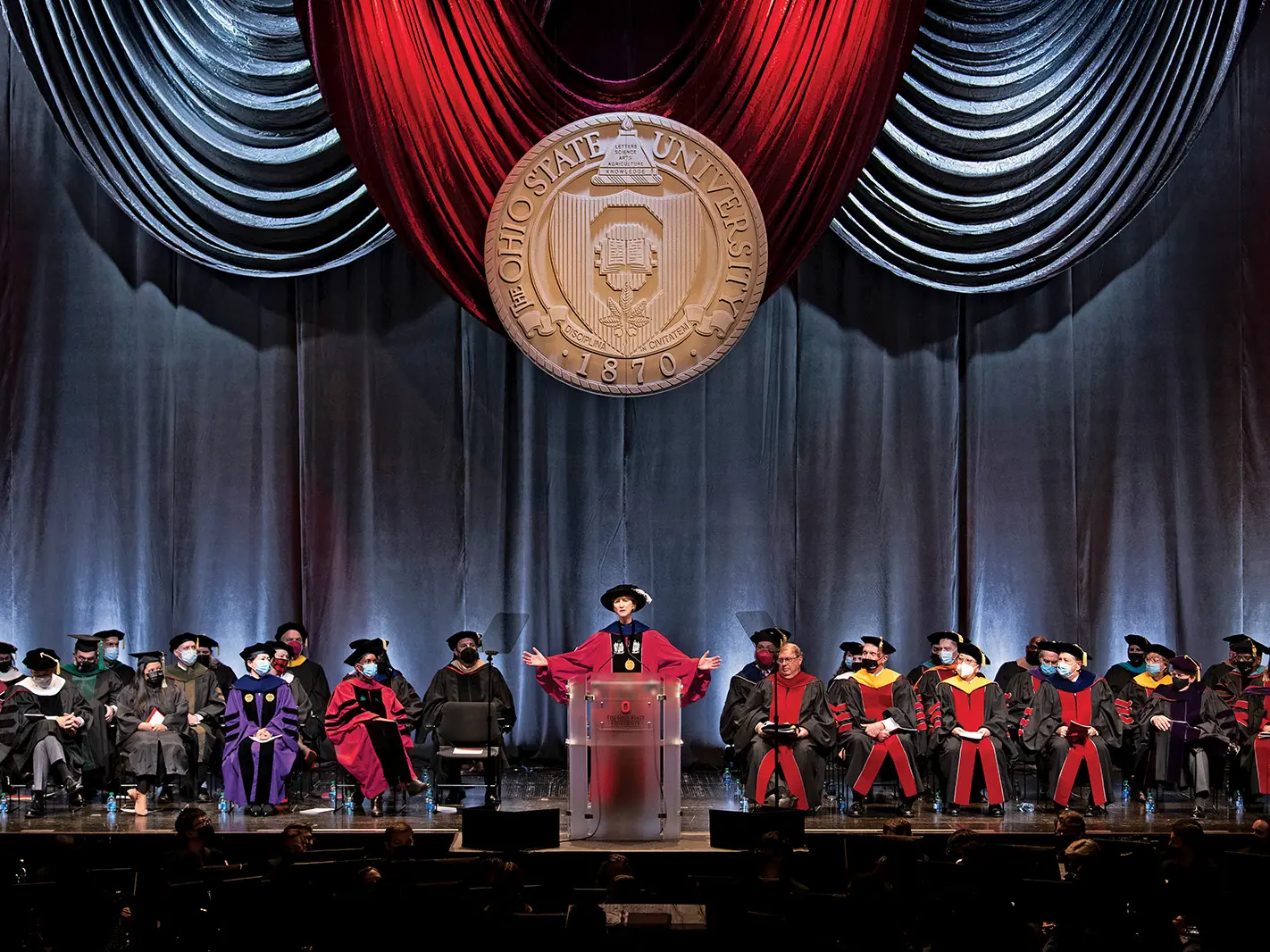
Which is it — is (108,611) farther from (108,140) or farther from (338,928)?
(338,928)

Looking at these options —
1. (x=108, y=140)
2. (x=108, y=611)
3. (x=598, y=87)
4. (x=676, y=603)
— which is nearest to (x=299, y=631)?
(x=108, y=611)

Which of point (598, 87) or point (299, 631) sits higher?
point (598, 87)

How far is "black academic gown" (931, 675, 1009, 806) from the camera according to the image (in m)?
10.6

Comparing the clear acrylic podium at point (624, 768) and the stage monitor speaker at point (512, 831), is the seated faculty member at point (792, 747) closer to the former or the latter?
the clear acrylic podium at point (624, 768)

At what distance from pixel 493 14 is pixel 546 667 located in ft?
17.3

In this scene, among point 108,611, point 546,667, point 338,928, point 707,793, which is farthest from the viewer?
point 108,611

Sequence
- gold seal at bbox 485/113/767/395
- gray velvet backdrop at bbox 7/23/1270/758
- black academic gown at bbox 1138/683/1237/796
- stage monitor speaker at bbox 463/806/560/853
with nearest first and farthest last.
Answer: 1. stage monitor speaker at bbox 463/806/560/853
2. black academic gown at bbox 1138/683/1237/796
3. gold seal at bbox 485/113/767/395
4. gray velvet backdrop at bbox 7/23/1270/758

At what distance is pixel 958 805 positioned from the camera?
34.9ft

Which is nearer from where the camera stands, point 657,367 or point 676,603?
point 657,367

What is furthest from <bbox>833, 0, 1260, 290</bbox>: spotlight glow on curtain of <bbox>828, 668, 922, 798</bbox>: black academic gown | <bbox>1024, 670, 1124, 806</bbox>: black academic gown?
<bbox>828, 668, 922, 798</bbox>: black academic gown

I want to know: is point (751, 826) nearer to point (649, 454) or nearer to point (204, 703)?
point (204, 703)

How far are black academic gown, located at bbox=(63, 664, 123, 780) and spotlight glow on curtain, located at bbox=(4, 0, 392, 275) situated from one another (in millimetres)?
3578

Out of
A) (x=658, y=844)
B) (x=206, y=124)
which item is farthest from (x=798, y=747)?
(x=206, y=124)

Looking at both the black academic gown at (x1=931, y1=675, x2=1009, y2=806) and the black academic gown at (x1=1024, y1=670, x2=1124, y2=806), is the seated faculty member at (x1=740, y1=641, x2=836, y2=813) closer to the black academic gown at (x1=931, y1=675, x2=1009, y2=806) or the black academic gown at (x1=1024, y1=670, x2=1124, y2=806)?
Result: the black academic gown at (x1=931, y1=675, x2=1009, y2=806)
